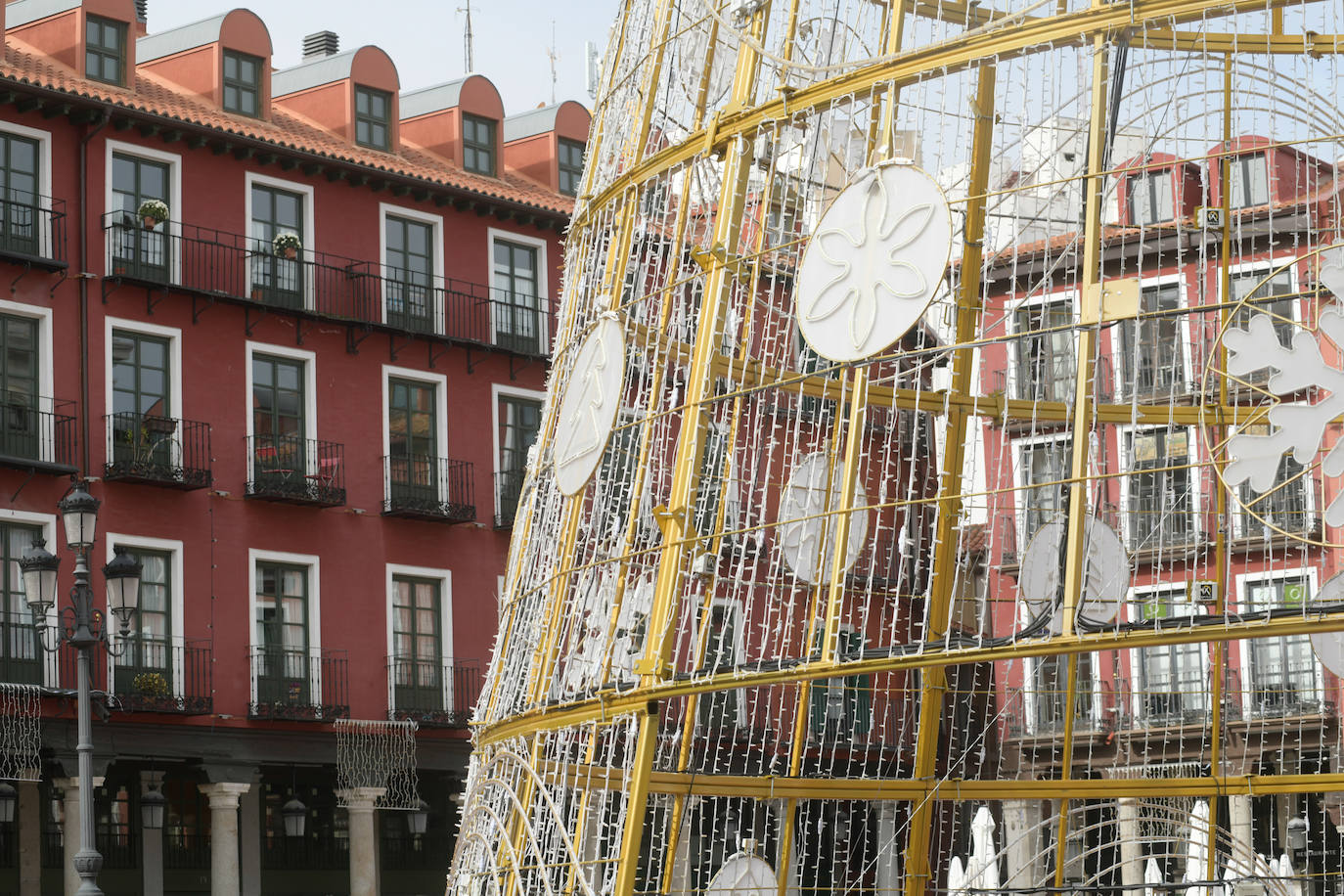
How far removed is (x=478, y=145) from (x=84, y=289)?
33.1 feet

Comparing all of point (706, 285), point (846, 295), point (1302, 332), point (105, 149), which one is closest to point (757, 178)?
point (706, 285)

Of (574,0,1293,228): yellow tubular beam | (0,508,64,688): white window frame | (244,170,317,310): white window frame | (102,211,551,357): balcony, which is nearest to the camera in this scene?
(574,0,1293,228): yellow tubular beam

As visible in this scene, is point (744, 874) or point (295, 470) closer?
point (744, 874)

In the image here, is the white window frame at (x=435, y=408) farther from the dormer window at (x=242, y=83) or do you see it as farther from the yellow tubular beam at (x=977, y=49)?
the yellow tubular beam at (x=977, y=49)

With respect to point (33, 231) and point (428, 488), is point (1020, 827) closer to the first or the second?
point (428, 488)

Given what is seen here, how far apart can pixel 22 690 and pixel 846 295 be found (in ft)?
77.5

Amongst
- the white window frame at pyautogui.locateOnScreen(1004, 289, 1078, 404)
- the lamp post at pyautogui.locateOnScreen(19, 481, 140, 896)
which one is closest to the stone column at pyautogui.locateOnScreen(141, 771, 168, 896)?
the lamp post at pyautogui.locateOnScreen(19, 481, 140, 896)

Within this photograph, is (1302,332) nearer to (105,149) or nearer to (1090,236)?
(1090,236)

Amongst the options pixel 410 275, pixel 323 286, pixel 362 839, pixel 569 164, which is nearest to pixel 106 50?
pixel 323 286

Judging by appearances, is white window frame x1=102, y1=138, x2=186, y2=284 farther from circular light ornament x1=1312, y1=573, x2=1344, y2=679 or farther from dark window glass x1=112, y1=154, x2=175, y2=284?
circular light ornament x1=1312, y1=573, x2=1344, y2=679

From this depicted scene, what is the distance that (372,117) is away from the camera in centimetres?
3928

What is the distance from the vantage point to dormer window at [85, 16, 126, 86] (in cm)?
3509

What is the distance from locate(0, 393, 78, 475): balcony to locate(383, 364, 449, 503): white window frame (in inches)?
253

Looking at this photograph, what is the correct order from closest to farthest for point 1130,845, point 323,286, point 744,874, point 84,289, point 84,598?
point 744,874
point 84,598
point 1130,845
point 84,289
point 323,286
